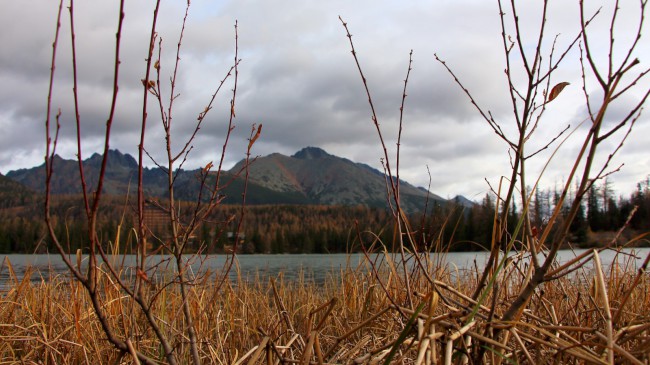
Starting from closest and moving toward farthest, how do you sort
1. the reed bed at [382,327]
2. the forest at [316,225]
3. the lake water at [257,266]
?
the reed bed at [382,327]
the lake water at [257,266]
the forest at [316,225]

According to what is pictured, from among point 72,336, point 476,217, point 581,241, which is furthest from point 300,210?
point 72,336

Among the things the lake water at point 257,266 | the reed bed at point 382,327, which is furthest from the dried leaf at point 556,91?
the lake water at point 257,266

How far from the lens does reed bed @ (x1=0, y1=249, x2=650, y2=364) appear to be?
5.10 feet

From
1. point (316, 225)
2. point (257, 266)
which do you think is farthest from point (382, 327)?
point (316, 225)

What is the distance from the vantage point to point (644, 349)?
1.57m

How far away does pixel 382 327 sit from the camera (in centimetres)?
358

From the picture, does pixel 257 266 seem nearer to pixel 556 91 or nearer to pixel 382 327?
pixel 382 327

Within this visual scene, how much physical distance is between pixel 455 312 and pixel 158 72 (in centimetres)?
174

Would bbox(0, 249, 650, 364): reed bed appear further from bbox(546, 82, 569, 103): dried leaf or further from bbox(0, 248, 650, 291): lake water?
bbox(546, 82, 569, 103): dried leaf

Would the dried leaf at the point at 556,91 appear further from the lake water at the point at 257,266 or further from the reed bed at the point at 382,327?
the lake water at the point at 257,266

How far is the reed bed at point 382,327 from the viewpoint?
5.10 ft

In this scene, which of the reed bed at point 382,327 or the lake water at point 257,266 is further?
the lake water at point 257,266

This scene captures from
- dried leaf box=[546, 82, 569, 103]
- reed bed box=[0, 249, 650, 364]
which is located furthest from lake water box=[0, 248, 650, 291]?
dried leaf box=[546, 82, 569, 103]

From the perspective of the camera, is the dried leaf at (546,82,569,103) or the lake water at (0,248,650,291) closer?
the dried leaf at (546,82,569,103)
